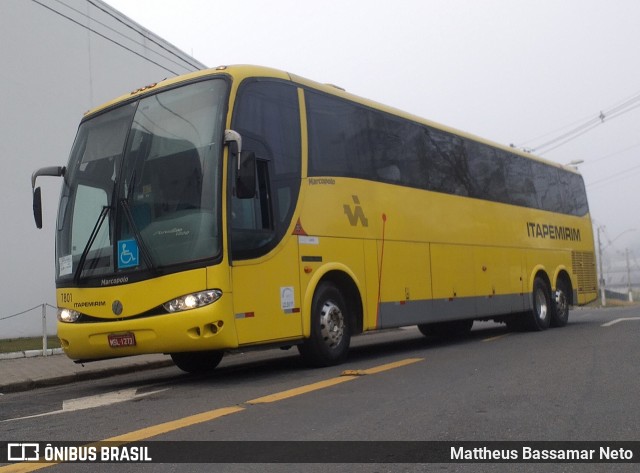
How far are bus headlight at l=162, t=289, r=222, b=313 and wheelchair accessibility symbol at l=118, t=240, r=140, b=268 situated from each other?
0.67m

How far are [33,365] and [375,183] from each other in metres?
6.38

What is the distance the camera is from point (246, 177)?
7840 millimetres

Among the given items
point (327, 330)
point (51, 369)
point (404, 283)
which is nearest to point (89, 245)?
point (327, 330)

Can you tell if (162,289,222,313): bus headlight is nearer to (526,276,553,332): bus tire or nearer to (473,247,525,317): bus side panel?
(473,247,525,317): bus side panel

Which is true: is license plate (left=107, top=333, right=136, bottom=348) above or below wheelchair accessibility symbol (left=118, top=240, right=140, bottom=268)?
below

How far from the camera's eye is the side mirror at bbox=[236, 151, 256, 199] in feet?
25.6

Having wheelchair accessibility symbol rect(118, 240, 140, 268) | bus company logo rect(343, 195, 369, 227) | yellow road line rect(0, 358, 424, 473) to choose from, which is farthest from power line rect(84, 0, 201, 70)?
yellow road line rect(0, 358, 424, 473)

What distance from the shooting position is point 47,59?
61.3ft

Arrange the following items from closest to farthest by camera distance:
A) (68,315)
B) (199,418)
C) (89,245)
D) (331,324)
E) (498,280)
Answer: (199,418) → (89,245) → (68,315) → (331,324) → (498,280)

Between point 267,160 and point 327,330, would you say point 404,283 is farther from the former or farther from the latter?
point 267,160

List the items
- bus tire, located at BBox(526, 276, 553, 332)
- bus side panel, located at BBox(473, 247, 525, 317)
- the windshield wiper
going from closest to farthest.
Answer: the windshield wiper
bus side panel, located at BBox(473, 247, 525, 317)
bus tire, located at BBox(526, 276, 553, 332)

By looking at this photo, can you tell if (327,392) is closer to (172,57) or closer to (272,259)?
(272,259)

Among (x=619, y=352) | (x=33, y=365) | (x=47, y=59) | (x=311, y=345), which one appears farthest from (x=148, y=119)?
(x=47, y=59)

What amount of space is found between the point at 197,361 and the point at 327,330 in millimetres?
2044
